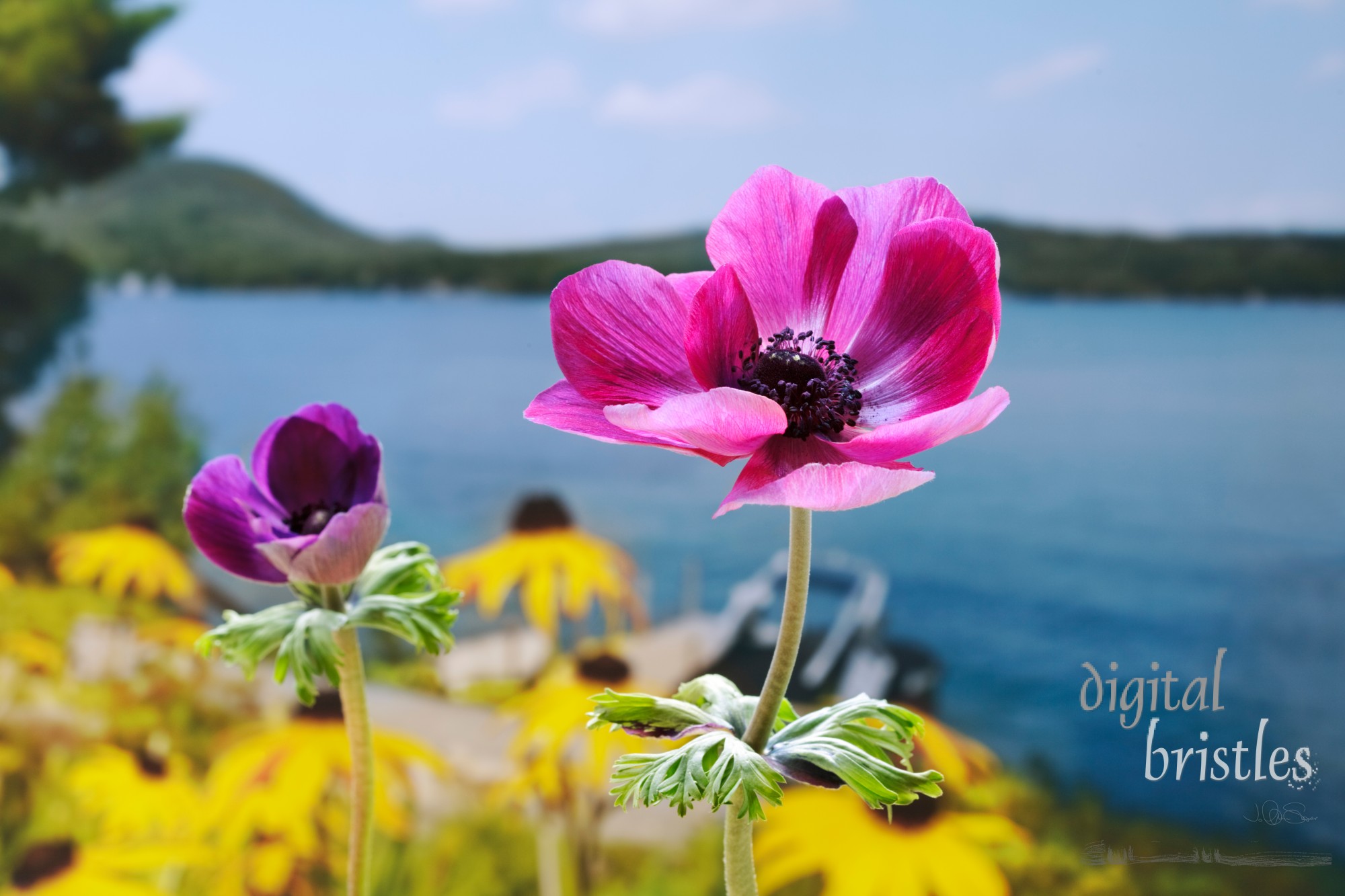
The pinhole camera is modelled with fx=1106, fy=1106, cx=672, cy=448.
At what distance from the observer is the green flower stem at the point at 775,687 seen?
0.86 ft

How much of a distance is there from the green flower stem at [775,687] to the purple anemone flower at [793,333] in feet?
0.06

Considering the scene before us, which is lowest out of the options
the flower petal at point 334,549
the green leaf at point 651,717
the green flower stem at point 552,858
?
the green flower stem at point 552,858

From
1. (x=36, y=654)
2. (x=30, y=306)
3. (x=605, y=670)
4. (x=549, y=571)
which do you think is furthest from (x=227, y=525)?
(x=30, y=306)

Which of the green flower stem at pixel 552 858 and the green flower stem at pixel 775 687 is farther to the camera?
the green flower stem at pixel 552 858

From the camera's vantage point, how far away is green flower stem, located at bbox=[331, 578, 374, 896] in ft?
1.18

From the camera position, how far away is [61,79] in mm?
1771

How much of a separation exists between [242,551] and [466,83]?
4.08 ft

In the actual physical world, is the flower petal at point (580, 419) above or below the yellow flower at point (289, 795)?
above

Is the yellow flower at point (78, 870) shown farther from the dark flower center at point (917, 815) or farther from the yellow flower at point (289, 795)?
the dark flower center at point (917, 815)

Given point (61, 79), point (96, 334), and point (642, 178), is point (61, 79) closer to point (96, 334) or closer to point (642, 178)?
point (96, 334)

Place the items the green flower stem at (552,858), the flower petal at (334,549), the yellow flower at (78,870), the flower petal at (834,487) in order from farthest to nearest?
the green flower stem at (552,858)
the yellow flower at (78,870)
the flower petal at (334,549)
the flower petal at (834,487)

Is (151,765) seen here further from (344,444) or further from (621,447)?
(344,444)

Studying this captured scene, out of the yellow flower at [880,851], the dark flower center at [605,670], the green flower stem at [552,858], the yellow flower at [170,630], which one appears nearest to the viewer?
the yellow flower at [880,851]

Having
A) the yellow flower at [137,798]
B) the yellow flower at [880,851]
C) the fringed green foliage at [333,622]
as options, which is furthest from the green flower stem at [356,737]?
the yellow flower at [137,798]
